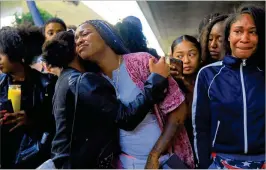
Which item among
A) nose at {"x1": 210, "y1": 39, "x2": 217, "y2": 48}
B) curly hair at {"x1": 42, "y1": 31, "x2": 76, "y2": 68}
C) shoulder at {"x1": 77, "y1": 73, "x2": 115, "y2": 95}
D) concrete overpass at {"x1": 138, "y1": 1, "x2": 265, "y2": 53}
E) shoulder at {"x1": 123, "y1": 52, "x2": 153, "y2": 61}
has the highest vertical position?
curly hair at {"x1": 42, "y1": 31, "x2": 76, "y2": 68}

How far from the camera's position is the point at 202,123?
68.7 inches

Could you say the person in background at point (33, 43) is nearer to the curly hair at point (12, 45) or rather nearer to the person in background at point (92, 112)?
the curly hair at point (12, 45)

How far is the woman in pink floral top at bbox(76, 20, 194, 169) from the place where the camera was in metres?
1.71

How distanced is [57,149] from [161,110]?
60 cm

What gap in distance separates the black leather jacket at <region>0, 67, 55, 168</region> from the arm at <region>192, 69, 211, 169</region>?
1037mm

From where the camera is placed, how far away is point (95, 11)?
333 inches

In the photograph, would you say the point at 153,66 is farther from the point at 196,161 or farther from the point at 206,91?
the point at 196,161

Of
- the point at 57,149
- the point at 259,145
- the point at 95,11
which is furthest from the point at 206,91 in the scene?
the point at 95,11

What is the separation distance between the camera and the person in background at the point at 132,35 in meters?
2.25

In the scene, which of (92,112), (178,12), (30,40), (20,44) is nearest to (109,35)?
(92,112)

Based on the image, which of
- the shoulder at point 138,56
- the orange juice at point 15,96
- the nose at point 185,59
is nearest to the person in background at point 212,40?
the nose at point 185,59

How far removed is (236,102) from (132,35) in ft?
3.11

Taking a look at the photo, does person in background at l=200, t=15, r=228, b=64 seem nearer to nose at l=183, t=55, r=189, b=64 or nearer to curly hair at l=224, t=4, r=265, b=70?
nose at l=183, t=55, r=189, b=64

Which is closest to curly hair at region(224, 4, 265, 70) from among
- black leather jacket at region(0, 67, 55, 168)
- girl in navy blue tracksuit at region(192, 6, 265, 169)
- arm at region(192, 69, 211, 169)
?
girl in navy blue tracksuit at region(192, 6, 265, 169)
